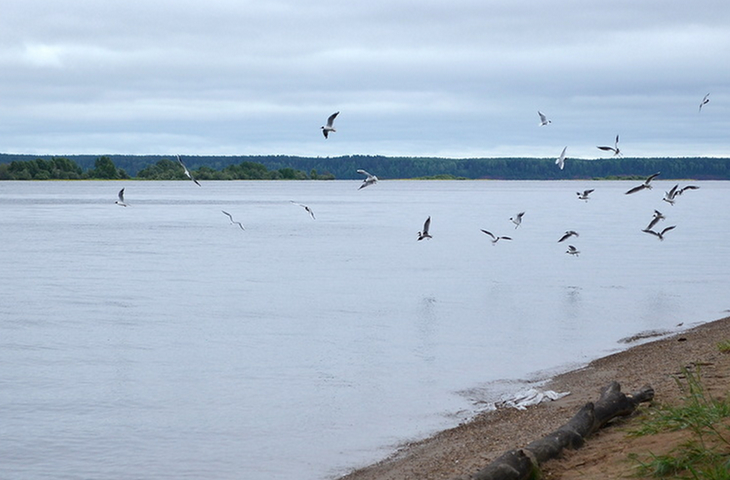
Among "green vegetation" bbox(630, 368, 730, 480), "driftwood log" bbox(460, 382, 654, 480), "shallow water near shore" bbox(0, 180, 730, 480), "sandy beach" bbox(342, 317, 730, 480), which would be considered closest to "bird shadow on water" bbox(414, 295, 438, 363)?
"shallow water near shore" bbox(0, 180, 730, 480)

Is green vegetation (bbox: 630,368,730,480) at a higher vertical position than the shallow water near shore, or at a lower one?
higher

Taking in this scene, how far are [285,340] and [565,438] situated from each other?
10556mm

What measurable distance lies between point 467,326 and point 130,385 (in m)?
8.08

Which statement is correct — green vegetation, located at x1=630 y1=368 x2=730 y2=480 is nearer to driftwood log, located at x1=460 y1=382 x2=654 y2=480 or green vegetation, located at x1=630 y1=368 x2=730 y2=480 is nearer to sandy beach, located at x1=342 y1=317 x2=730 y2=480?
sandy beach, located at x1=342 y1=317 x2=730 y2=480

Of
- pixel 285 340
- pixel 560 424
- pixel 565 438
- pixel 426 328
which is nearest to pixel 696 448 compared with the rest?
pixel 565 438

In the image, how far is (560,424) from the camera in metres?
9.82

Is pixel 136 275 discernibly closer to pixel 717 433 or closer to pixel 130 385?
pixel 130 385

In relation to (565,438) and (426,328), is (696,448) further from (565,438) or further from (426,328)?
(426,328)

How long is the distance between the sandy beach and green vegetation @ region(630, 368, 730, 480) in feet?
0.77

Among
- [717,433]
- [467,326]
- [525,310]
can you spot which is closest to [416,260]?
[525,310]

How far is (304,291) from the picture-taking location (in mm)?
26234

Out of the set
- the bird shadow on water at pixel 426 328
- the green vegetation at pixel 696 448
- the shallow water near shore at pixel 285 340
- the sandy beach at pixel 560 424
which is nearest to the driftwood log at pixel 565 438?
the sandy beach at pixel 560 424

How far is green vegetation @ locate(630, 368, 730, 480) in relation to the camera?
656 cm

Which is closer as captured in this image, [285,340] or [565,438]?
[565,438]
